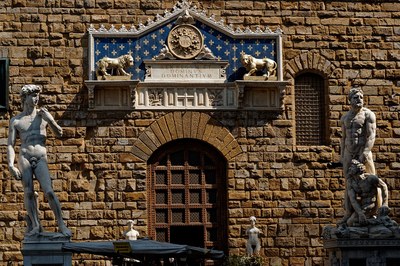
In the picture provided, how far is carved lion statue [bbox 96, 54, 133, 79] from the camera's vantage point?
21.3 m

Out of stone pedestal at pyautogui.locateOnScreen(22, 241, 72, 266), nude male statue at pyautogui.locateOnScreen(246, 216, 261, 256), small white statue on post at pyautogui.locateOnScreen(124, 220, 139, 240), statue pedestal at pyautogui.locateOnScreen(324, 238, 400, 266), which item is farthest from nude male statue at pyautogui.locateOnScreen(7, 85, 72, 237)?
statue pedestal at pyautogui.locateOnScreen(324, 238, 400, 266)

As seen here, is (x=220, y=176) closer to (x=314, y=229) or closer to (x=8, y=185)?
(x=314, y=229)

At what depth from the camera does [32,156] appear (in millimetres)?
17578

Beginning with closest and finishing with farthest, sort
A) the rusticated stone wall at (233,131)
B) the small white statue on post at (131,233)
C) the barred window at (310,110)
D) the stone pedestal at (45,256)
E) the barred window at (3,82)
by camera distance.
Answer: the stone pedestal at (45,256) → the small white statue on post at (131,233) → the rusticated stone wall at (233,131) → the barred window at (3,82) → the barred window at (310,110)

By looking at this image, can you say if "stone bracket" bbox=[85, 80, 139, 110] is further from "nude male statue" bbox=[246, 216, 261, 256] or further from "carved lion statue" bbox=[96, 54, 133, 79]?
"nude male statue" bbox=[246, 216, 261, 256]

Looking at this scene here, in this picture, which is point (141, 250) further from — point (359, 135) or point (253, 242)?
point (253, 242)

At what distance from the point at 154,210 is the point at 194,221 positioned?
3.13ft

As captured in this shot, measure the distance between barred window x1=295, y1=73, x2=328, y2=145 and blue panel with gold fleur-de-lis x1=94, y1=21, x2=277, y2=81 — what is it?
3.25 ft

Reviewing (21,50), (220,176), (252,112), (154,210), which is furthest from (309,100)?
(21,50)

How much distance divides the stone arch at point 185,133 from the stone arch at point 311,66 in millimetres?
2096

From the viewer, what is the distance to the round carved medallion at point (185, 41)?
71.6 ft

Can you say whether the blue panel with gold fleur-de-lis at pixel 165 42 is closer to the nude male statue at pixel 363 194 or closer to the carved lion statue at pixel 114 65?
the carved lion statue at pixel 114 65

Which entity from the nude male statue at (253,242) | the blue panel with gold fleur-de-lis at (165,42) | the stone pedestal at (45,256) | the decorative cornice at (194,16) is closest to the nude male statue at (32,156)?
the stone pedestal at (45,256)

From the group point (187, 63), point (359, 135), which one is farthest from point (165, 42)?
point (359, 135)
